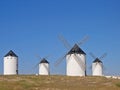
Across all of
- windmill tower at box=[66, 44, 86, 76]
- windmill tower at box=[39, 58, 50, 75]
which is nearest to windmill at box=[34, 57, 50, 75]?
windmill tower at box=[39, 58, 50, 75]

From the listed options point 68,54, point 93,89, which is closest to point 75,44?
point 68,54

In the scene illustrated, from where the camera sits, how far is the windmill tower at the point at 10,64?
96.8 meters

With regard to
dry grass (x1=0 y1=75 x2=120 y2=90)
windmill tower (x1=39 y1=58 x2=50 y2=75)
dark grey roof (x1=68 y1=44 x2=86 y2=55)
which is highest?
dark grey roof (x1=68 y1=44 x2=86 y2=55)

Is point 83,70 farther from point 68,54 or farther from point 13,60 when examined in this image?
point 13,60

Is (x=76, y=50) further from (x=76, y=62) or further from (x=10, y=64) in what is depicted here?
(x=10, y=64)

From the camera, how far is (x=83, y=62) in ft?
291

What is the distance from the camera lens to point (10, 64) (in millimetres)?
97125

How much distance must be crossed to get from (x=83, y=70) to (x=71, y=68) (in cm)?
390

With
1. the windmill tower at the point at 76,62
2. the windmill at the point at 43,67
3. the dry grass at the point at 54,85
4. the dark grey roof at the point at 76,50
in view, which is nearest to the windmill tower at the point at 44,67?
the windmill at the point at 43,67

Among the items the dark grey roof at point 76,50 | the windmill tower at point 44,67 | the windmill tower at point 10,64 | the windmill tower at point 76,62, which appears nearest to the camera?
the windmill tower at point 76,62

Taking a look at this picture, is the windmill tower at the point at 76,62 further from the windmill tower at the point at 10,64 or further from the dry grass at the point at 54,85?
the dry grass at the point at 54,85

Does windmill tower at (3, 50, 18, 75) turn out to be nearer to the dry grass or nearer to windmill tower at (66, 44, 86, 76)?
windmill tower at (66, 44, 86, 76)

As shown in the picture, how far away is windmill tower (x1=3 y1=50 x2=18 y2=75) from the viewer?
3812 inches

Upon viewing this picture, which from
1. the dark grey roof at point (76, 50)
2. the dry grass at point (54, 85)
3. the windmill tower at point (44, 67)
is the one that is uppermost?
the dark grey roof at point (76, 50)
